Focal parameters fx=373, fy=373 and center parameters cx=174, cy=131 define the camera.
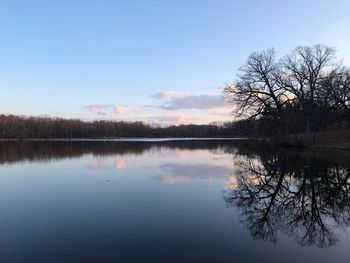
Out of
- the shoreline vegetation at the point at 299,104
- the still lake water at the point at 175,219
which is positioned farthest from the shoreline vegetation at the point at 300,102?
the still lake water at the point at 175,219

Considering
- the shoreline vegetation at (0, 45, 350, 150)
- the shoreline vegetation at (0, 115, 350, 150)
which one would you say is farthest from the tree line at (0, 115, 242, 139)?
the shoreline vegetation at (0, 45, 350, 150)

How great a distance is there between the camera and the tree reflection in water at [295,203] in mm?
9633

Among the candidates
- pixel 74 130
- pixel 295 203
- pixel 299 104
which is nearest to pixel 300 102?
pixel 299 104

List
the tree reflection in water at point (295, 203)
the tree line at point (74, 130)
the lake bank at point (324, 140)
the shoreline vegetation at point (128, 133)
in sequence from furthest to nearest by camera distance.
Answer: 1. the tree line at point (74, 130)
2. the shoreline vegetation at point (128, 133)
3. the lake bank at point (324, 140)
4. the tree reflection in water at point (295, 203)

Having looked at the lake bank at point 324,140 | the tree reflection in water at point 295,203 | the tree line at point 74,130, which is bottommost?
the tree reflection in water at point 295,203

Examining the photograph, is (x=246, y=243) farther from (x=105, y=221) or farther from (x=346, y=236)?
(x=105, y=221)

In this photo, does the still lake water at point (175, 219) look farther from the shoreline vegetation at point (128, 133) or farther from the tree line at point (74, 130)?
the tree line at point (74, 130)

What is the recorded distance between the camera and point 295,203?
1315 cm

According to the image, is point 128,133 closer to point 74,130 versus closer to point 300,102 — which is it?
point 74,130

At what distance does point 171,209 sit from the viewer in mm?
11844

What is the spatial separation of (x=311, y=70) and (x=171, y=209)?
48553 millimetres

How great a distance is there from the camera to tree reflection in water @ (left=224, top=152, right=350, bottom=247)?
9633 mm

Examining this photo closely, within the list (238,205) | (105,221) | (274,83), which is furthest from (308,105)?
(105,221)

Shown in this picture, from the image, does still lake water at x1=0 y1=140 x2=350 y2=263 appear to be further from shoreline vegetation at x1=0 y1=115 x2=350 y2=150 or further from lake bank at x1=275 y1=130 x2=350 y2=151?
shoreline vegetation at x1=0 y1=115 x2=350 y2=150
